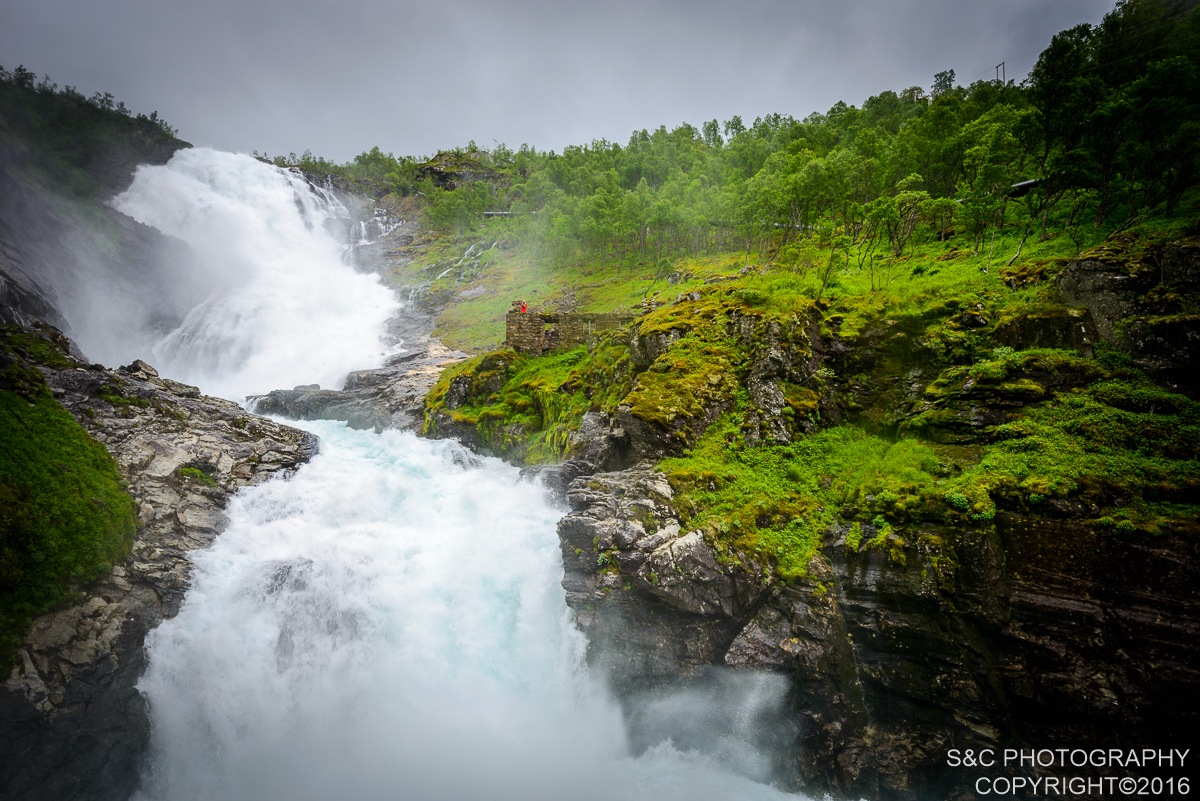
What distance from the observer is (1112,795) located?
650 centimetres

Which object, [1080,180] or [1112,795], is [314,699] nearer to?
[1112,795]

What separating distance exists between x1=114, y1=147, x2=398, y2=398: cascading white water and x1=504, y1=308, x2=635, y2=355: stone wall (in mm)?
17527

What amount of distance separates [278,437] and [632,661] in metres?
17.4

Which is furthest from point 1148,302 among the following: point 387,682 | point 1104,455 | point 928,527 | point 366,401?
point 366,401

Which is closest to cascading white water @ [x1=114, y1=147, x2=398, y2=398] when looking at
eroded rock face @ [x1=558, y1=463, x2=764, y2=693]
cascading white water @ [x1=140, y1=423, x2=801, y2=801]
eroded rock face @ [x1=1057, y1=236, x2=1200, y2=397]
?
cascading white water @ [x1=140, y1=423, x2=801, y2=801]

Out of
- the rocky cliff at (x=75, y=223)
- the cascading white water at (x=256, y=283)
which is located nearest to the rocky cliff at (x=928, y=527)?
the rocky cliff at (x=75, y=223)

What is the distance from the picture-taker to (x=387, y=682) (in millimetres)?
10758

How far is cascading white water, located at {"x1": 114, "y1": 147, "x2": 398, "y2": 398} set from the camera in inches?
1356

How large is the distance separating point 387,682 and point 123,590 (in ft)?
24.0

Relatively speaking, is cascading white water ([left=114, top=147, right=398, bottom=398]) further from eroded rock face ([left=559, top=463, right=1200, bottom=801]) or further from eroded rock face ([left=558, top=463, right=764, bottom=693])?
eroded rock face ([left=559, top=463, right=1200, bottom=801])

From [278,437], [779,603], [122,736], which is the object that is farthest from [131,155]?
[779,603]

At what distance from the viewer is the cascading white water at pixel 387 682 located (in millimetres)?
9398

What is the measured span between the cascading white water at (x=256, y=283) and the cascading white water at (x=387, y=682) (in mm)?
23333

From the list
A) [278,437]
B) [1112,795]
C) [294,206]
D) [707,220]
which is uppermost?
[294,206]
